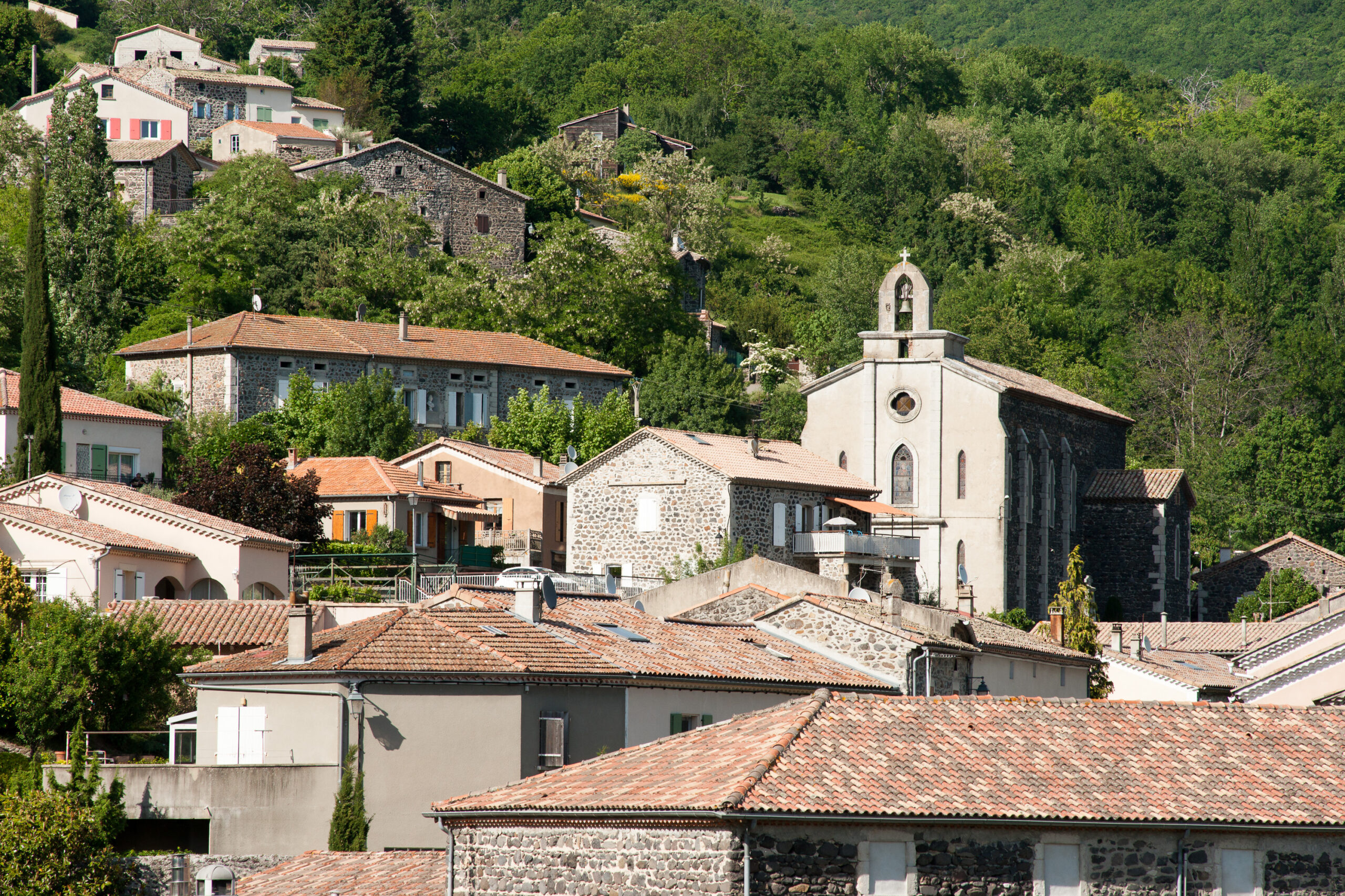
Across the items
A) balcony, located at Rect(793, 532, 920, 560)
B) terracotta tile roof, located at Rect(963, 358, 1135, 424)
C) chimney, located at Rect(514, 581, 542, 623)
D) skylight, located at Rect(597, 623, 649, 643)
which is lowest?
skylight, located at Rect(597, 623, 649, 643)

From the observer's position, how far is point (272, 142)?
292ft

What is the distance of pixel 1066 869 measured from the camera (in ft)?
66.5

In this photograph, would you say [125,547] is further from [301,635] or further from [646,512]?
[646,512]

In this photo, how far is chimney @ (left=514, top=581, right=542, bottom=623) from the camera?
31.8m

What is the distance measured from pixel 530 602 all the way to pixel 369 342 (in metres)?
35.5

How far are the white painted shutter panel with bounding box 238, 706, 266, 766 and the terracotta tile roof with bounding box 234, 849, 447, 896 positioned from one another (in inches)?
127

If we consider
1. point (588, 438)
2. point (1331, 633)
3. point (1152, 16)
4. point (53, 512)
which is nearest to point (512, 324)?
point (588, 438)

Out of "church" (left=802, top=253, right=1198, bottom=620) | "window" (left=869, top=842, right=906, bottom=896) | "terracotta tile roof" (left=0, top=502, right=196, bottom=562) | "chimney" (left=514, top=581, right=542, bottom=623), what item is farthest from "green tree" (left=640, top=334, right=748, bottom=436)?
"window" (left=869, top=842, right=906, bottom=896)

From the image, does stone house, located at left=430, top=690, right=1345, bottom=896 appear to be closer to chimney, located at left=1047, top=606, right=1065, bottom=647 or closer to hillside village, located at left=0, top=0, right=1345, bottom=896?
hillside village, located at left=0, top=0, right=1345, bottom=896

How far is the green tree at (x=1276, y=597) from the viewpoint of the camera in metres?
70.5

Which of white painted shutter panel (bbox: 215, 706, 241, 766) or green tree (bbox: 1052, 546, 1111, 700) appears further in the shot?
green tree (bbox: 1052, 546, 1111, 700)

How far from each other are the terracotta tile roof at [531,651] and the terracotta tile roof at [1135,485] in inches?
1551

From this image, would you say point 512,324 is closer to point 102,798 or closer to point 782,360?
point 782,360

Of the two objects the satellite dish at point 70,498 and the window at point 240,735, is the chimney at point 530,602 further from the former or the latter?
the satellite dish at point 70,498
